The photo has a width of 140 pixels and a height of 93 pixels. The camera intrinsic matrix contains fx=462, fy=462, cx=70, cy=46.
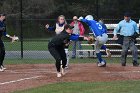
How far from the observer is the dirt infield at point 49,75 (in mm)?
12594

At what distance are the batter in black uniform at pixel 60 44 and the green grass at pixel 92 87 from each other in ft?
4.75

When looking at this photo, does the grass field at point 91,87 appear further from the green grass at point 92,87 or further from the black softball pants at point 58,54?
the black softball pants at point 58,54

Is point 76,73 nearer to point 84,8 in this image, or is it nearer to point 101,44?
point 101,44

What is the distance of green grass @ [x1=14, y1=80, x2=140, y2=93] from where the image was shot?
11008 mm

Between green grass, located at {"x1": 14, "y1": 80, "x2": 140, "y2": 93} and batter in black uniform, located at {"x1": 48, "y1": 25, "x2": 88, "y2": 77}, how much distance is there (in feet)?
4.75

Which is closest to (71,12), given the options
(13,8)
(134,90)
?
(13,8)

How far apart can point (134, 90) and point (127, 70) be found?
183 inches

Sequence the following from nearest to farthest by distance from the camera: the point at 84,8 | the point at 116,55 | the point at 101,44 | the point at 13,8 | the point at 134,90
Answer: the point at 134,90 → the point at 101,44 → the point at 116,55 → the point at 84,8 → the point at 13,8

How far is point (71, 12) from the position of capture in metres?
26.2

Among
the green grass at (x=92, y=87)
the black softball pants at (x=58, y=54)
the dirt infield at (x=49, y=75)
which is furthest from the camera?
the black softball pants at (x=58, y=54)

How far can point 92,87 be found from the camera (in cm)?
1163

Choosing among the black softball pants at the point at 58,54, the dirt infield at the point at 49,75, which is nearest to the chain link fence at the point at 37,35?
the dirt infield at the point at 49,75

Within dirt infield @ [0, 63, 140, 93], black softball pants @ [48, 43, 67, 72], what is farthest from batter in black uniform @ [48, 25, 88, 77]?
dirt infield @ [0, 63, 140, 93]

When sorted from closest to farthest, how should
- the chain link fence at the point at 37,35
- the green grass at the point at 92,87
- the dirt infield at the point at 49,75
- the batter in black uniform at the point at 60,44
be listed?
the green grass at the point at 92,87 < the dirt infield at the point at 49,75 < the batter in black uniform at the point at 60,44 < the chain link fence at the point at 37,35
